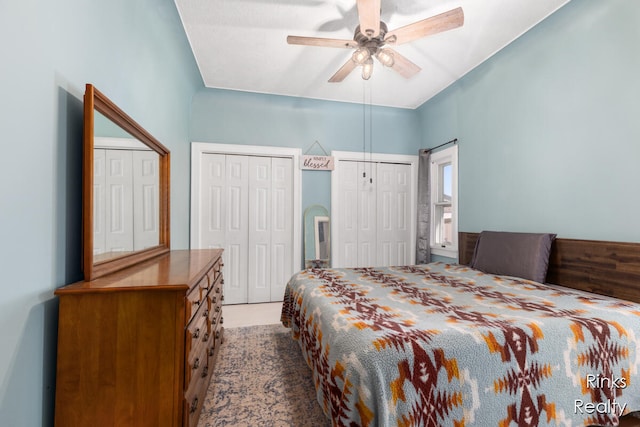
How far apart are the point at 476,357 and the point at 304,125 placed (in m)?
3.39

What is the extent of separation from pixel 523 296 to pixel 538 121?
1.65 meters

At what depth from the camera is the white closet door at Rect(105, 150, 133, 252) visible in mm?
1402

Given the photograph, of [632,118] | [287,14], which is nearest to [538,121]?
[632,118]

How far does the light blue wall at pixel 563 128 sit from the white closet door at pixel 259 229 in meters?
→ 2.59

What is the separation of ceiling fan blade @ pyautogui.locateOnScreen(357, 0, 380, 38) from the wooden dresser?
1894 mm

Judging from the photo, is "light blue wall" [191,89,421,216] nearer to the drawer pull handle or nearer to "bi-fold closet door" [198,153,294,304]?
"bi-fold closet door" [198,153,294,304]

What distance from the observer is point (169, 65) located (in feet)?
7.99

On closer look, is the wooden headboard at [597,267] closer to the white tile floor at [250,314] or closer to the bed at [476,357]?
the bed at [476,357]

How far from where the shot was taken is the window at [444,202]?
3.55m

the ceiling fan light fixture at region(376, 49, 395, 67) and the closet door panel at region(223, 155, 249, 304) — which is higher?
the ceiling fan light fixture at region(376, 49, 395, 67)

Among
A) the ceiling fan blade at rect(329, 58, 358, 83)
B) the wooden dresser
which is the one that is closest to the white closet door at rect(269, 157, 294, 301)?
the ceiling fan blade at rect(329, 58, 358, 83)

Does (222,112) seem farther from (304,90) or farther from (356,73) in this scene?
(356,73)

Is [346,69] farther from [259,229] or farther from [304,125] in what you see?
[259,229]

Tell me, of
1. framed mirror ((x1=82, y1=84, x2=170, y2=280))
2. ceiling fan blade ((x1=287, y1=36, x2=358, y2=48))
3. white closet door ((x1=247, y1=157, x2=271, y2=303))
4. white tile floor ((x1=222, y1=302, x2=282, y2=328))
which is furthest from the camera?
white closet door ((x1=247, y1=157, x2=271, y2=303))
